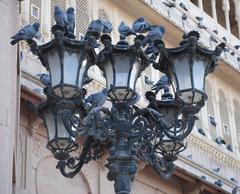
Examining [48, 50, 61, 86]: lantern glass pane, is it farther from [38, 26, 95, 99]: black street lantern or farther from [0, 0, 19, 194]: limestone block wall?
[0, 0, 19, 194]: limestone block wall

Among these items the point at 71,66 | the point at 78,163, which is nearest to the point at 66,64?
the point at 71,66

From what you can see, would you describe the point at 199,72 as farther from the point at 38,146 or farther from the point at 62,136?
the point at 38,146

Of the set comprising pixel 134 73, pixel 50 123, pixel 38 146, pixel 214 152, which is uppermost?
pixel 214 152

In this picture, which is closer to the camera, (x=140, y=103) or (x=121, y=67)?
(x=121, y=67)

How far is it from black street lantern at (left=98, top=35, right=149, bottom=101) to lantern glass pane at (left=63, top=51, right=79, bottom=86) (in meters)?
0.27

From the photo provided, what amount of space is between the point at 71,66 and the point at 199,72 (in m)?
1.24

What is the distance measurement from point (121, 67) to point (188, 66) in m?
0.66

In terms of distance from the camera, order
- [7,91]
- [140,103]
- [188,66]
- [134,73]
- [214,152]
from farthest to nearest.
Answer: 1. [214,152]
2. [140,103]
3. [7,91]
4. [188,66]
5. [134,73]

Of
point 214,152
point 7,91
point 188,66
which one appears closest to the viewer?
point 188,66

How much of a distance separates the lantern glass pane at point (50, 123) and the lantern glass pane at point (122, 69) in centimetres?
79

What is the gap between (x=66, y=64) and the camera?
747cm

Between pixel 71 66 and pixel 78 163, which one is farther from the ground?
pixel 71 66

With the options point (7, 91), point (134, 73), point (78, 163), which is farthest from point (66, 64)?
point (7, 91)

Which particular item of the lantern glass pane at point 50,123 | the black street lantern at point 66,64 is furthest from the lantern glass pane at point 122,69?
the lantern glass pane at point 50,123
